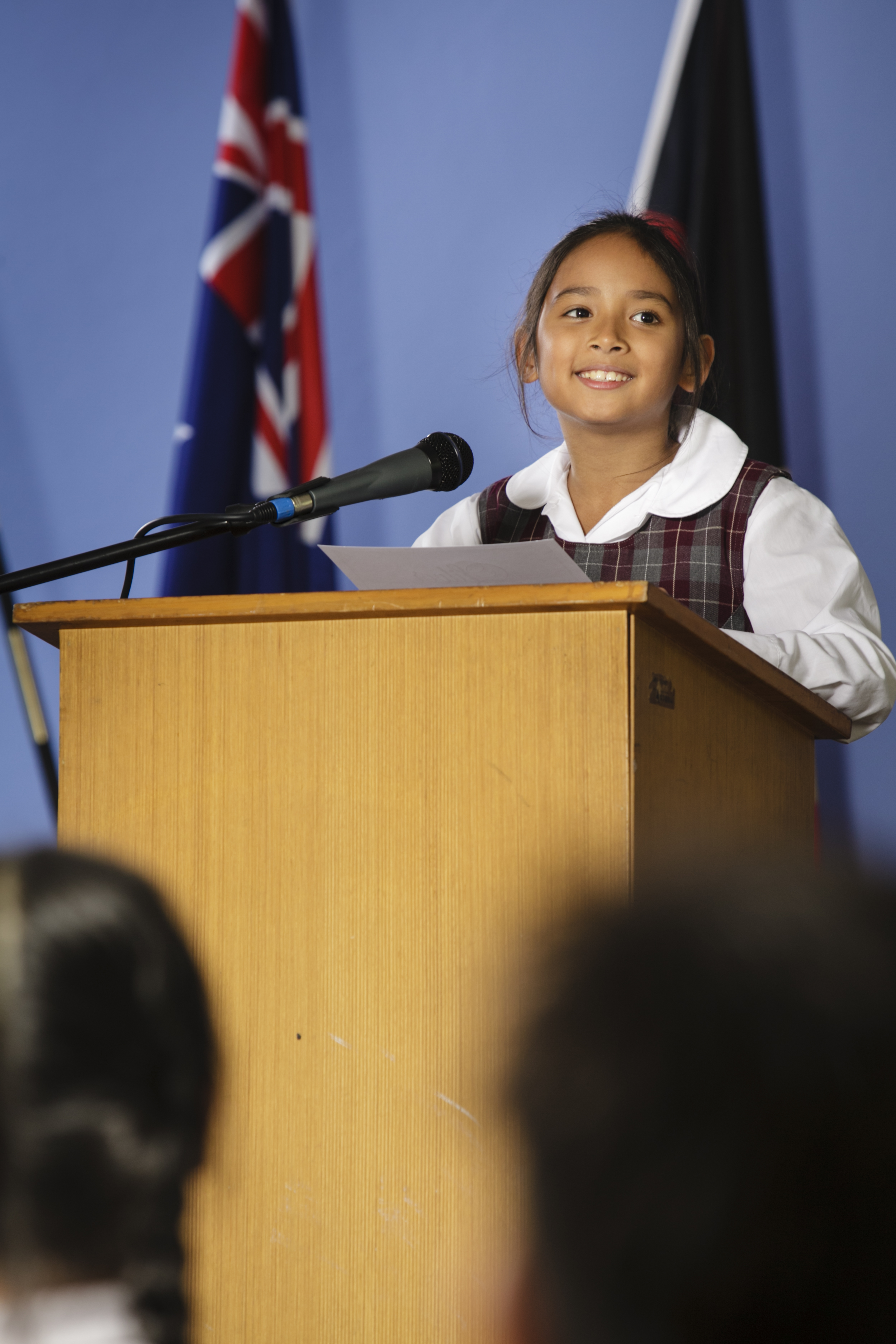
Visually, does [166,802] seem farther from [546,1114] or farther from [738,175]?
[738,175]

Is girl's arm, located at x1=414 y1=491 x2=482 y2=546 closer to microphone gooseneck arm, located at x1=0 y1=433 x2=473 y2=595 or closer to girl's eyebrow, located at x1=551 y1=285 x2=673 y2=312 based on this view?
girl's eyebrow, located at x1=551 y1=285 x2=673 y2=312

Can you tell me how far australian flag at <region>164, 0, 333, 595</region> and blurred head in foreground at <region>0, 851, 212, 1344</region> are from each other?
7.80 ft

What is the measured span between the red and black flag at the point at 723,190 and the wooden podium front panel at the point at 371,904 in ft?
5.21

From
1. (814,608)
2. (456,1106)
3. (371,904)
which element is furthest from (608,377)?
(456,1106)

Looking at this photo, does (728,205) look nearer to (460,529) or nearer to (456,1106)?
(460,529)

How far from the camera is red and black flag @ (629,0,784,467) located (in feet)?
8.61

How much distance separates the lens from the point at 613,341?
1924 millimetres

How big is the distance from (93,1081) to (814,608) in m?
1.33

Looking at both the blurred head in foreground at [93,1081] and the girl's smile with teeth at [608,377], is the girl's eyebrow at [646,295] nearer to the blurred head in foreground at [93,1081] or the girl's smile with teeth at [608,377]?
the girl's smile with teeth at [608,377]

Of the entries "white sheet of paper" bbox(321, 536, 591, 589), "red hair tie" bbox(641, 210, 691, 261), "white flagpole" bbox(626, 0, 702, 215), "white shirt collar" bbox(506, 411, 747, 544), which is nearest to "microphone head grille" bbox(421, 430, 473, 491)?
"white sheet of paper" bbox(321, 536, 591, 589)

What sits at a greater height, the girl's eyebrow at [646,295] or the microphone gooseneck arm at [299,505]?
the girl's eyebrow at [646,295]

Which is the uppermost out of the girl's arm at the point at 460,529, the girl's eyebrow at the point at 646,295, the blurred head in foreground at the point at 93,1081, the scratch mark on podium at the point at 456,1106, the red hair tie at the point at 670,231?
the red hair tie at the point at 670,231

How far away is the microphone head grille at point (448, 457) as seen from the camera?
1438mm

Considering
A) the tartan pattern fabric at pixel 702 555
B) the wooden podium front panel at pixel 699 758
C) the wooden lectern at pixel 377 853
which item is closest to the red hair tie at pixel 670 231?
the tartan pattern fabric at pixel 702 555
